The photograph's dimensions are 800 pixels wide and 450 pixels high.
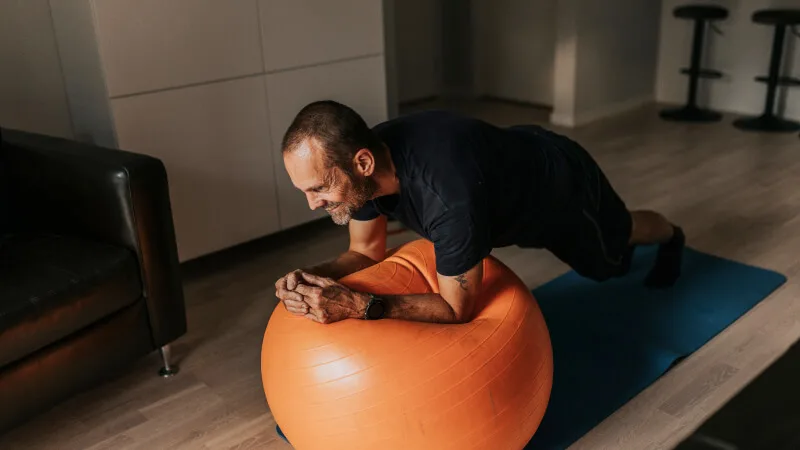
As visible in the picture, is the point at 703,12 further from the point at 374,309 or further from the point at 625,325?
the point at 374,309

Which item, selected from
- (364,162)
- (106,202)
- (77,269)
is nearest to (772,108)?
(364,162)

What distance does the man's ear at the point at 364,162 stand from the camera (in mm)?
1646

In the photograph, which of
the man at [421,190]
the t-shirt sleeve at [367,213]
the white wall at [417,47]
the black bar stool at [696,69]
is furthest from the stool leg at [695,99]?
the t-shirt sleeve at [367,213]

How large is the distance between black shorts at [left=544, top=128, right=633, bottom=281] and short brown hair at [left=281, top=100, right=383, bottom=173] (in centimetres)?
71

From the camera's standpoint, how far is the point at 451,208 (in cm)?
165

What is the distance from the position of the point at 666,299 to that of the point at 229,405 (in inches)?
62.1

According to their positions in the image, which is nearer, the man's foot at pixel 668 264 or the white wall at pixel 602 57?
the man's foot at pixel 668 264

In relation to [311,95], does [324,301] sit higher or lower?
lower

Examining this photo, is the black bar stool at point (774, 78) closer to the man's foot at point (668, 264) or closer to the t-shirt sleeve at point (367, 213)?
the man's foot at point (668, 264)

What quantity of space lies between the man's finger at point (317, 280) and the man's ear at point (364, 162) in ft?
0.86

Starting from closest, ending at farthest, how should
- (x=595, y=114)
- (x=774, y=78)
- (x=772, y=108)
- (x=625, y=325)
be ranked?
(x=625, y=325) → (x=774, y=78) → (x=772, y=108) → (x=595, y=114)

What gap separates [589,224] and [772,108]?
3.48 metres

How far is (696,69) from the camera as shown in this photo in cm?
523

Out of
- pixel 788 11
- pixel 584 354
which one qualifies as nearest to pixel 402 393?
pixel 584 354
